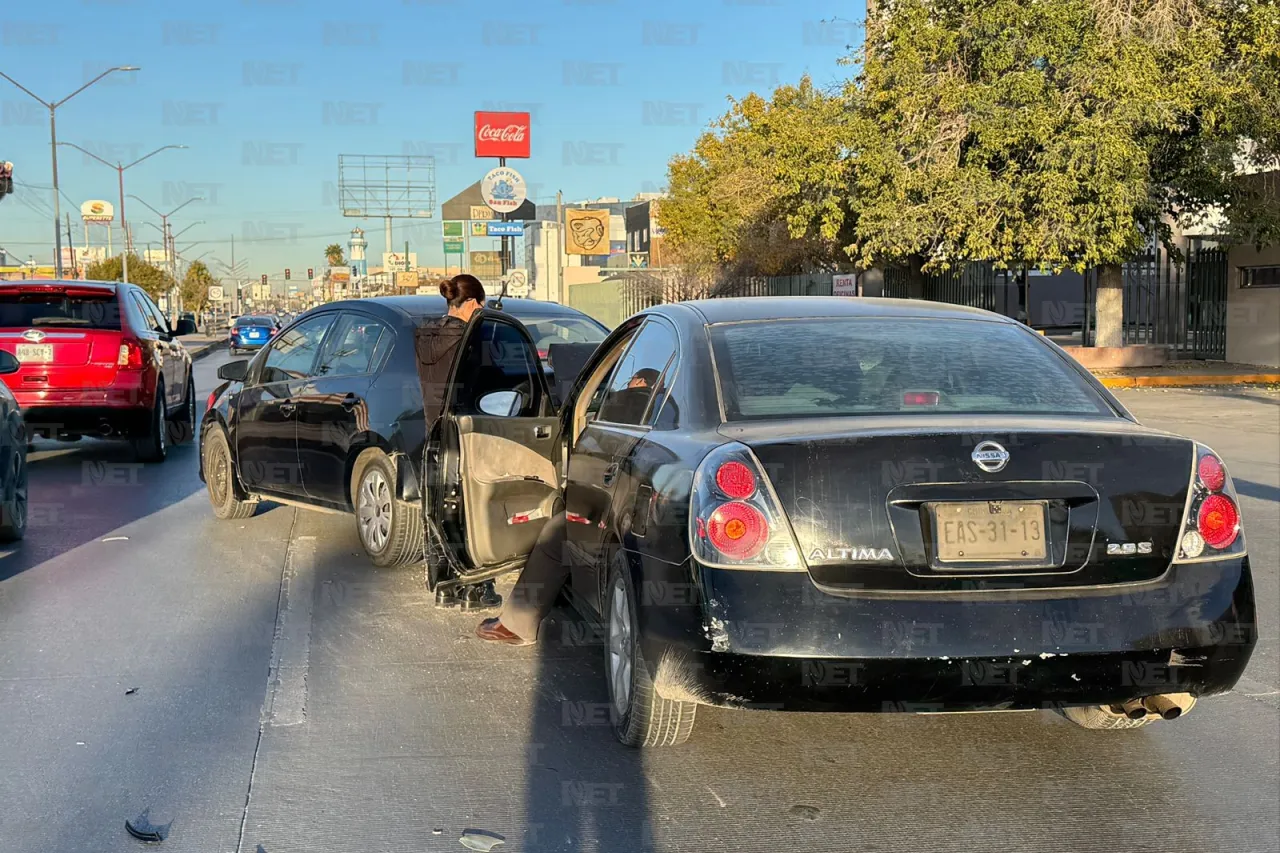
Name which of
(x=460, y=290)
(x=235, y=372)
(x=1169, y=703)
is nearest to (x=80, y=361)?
(x=235, y=372)

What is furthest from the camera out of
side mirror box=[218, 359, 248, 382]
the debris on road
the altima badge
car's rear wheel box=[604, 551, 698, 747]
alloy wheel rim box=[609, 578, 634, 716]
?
side mirror box=[218, 359, 248, 382]

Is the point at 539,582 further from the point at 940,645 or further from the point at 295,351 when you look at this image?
the point at 295,351

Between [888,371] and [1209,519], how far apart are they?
1.17m

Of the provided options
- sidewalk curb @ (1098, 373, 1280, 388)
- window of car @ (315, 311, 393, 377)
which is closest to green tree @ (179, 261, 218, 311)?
sidewalk curb @ (1098, 373, 1280, 388)

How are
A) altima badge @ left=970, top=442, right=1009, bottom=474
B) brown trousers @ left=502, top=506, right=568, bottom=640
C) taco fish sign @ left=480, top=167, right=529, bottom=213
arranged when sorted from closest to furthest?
altima badge @ left=970, top=442, right=1009, bottom=474 < brown trousers @ left=502, top=506, right=568, bottom=640 < taco fish sign @ left=480, top=167, right=529, bottom=213

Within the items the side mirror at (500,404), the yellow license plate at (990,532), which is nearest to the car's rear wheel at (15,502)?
the side mirror at (500,404)

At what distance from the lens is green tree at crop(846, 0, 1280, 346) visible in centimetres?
2442

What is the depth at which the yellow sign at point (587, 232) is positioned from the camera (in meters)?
66.7

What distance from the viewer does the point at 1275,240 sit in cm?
2514

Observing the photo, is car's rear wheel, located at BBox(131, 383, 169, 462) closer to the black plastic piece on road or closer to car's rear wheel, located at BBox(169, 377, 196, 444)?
car's rear wheel, located at BBox(169, 377, 196, 444)

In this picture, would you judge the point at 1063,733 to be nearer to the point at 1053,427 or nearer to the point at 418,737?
the point at 1053,427

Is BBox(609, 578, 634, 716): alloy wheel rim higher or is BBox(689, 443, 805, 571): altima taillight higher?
BBox(689, 443, 805, 571): altima taillight

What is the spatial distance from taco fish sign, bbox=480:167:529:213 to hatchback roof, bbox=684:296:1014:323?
120 feet

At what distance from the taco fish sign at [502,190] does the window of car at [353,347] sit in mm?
33279
